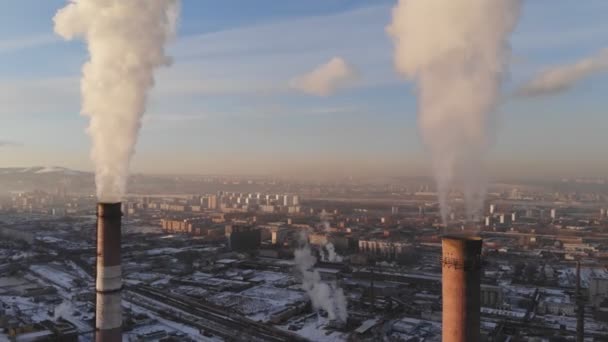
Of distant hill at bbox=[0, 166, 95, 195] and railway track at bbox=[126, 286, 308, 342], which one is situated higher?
distant hill at bbox=[0, 166, 95, 195]

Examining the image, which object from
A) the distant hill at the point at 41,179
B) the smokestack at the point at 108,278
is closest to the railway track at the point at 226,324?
the smokestack at the point at 108,278

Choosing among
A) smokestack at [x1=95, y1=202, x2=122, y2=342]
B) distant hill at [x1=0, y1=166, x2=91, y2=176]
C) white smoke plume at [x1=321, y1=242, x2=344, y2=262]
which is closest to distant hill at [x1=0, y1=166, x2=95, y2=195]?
distant hill at [x1=0, y1=166, x2=91, y2=176]

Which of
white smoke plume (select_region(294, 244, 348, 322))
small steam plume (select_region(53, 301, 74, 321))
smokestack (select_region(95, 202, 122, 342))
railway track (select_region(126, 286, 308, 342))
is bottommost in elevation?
railway track (select_region(126, 286, 308, 342))

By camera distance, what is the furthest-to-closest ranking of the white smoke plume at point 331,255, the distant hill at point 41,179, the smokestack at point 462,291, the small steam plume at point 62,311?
1. the distant hill at point 41,179
2. the white smoke plume at point 331,255
3. the small steam plume at point 62,311
4. the smokestack at point 462,291

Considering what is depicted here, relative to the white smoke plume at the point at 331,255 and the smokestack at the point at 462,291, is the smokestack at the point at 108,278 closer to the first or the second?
the smokestack at the point at 462,291

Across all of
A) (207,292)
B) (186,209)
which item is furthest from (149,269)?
(186,209)

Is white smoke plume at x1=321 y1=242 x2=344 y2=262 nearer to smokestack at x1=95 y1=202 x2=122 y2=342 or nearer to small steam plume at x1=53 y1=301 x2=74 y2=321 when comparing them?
small steam plume at x1=53 y1=301 x2=74 y2=321

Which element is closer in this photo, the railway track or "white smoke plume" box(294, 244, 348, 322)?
the railway track

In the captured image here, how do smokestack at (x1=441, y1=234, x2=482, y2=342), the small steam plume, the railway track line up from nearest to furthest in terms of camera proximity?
smokestack at (x1=441, y1=234, x2=482, y2=342), the railway track, the small steam plume
